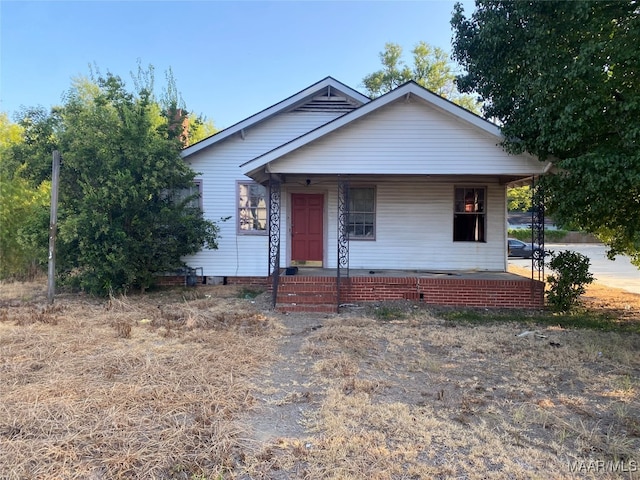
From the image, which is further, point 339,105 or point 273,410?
point 339,105

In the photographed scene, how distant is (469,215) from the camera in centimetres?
1068

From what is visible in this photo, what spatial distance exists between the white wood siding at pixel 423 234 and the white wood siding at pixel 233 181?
8.63ft

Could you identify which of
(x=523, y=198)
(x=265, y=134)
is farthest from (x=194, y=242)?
(x=523, y=198)

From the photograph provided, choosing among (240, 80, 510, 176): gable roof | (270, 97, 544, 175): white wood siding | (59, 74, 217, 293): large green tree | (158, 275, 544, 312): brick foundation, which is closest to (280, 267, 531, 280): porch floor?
(158, 275, 544, 312): brick foundation

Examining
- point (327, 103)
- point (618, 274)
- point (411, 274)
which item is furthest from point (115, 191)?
point (618, 274)

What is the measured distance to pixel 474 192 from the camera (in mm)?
10680

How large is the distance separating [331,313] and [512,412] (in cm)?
478

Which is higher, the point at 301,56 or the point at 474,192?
the point at 301,56

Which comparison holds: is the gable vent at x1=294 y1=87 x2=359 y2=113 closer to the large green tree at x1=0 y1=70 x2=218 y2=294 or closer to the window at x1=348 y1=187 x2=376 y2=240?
the window at x1=348 y1=187 x2=376 y2=240

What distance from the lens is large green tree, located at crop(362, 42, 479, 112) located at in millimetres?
33844

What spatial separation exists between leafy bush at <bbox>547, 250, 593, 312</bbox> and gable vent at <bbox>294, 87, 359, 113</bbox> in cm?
665

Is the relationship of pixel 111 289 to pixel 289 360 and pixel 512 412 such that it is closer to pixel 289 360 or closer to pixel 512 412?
pixel 289 360

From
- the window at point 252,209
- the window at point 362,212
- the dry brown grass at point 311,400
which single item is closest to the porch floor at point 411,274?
the window at point 362,212

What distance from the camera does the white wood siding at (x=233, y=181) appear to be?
427 inches
